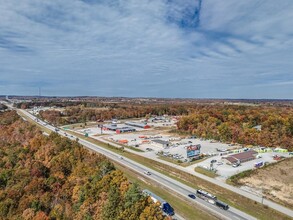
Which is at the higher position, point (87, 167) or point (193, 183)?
point (87, 167)

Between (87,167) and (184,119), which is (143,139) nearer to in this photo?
(184,119)

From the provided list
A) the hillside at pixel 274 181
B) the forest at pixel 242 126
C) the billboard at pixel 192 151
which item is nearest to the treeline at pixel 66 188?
the hillside at pixel 274 181

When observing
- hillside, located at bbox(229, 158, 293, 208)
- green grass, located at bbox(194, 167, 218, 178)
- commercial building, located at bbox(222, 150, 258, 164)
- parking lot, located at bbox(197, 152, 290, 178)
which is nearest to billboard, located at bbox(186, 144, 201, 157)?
parking lot, located at bbox(197, 152, 290, 178)

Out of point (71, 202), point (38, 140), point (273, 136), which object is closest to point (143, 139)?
point (38, 140)

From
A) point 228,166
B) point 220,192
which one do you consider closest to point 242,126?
point 228,166

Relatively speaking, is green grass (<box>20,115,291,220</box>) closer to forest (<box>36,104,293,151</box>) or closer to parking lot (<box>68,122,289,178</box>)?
parking lot (<box>68,122,289,178</box>)

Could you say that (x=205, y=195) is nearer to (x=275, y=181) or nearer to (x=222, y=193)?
(x=222, y=193)
